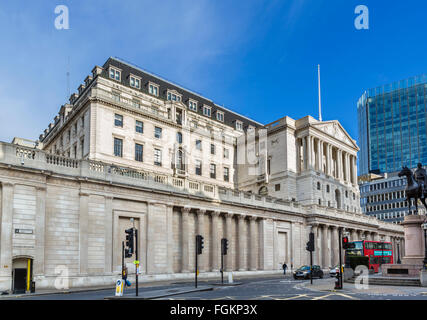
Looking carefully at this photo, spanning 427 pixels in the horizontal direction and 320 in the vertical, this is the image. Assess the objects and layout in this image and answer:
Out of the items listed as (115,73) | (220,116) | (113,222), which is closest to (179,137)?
(115,73)

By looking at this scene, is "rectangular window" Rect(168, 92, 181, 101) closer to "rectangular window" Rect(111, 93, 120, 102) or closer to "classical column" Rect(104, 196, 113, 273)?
"rectangular window" Rect(111, 93, 120, 102)

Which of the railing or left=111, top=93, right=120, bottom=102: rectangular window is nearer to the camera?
the railing

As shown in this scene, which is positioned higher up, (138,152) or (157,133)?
(157,133)

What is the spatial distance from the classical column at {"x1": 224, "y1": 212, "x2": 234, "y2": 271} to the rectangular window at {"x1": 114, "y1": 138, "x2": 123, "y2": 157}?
1703 cm

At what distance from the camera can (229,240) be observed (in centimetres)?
4916

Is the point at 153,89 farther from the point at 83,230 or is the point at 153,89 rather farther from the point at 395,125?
the point at 395,125

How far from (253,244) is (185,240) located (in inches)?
459

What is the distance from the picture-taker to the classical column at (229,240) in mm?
48356

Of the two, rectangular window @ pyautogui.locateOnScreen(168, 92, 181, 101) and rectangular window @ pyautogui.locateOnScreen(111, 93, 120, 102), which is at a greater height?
rectangular window @ pyautogui.locateOnScreen(168, 92, 181, 101)

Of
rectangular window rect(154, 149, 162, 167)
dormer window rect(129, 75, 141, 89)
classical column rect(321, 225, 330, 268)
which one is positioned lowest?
classical column rect(321, 225, 330, 268)

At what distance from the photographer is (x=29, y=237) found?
1246 inches

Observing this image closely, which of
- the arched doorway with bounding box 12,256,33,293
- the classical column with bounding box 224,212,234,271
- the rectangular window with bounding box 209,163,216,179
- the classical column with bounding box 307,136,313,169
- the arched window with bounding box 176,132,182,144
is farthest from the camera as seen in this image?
the classical column with bounding box 307,136,313,169

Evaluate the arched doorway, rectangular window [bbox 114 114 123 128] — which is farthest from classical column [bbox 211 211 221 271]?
the arched doorway

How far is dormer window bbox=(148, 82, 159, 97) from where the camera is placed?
2618 inches
